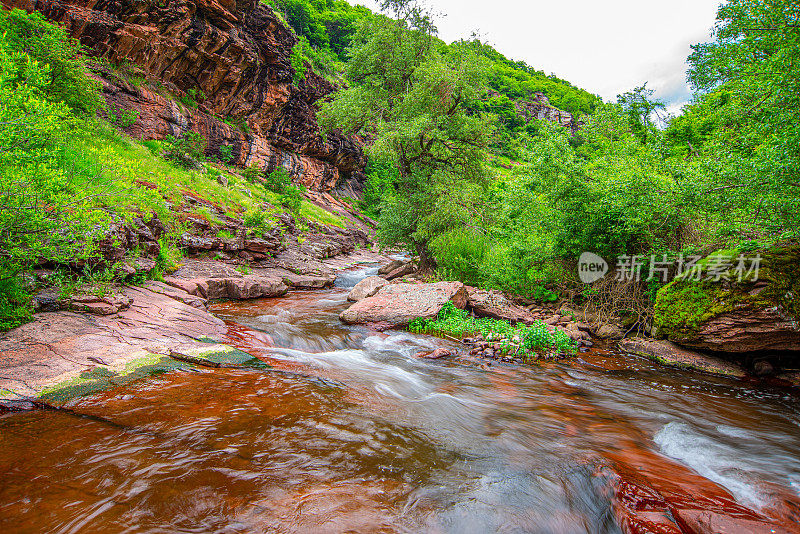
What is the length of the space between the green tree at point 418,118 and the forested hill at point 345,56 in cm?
118

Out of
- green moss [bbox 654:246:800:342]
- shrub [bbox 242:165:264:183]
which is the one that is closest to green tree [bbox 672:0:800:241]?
green moss [bbox 654:246:800:342]

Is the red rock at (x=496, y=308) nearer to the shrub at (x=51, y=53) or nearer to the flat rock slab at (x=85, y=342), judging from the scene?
the flat rock slab at (x=85, y=342)

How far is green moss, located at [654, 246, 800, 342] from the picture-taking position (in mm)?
5883

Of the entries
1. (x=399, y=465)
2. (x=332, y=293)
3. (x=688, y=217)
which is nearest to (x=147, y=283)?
(x=332, y=293)

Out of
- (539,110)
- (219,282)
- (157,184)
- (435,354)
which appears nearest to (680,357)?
(435,354)

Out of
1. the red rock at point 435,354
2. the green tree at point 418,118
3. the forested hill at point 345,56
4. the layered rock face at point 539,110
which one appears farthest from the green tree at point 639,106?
the layered rock face at point 539,110

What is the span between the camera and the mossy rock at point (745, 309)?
19.0 ft

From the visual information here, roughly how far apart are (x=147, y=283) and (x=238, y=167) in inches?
889

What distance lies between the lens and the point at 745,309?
6.09 metres

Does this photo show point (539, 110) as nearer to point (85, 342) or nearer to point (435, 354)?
point (435, 354)

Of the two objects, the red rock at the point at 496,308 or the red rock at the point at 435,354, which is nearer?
the red rock at the point at 435,354

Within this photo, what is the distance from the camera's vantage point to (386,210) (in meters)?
15.3

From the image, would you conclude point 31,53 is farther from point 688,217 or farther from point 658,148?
point 688,217

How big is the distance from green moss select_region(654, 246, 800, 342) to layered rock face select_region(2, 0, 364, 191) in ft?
86.1
